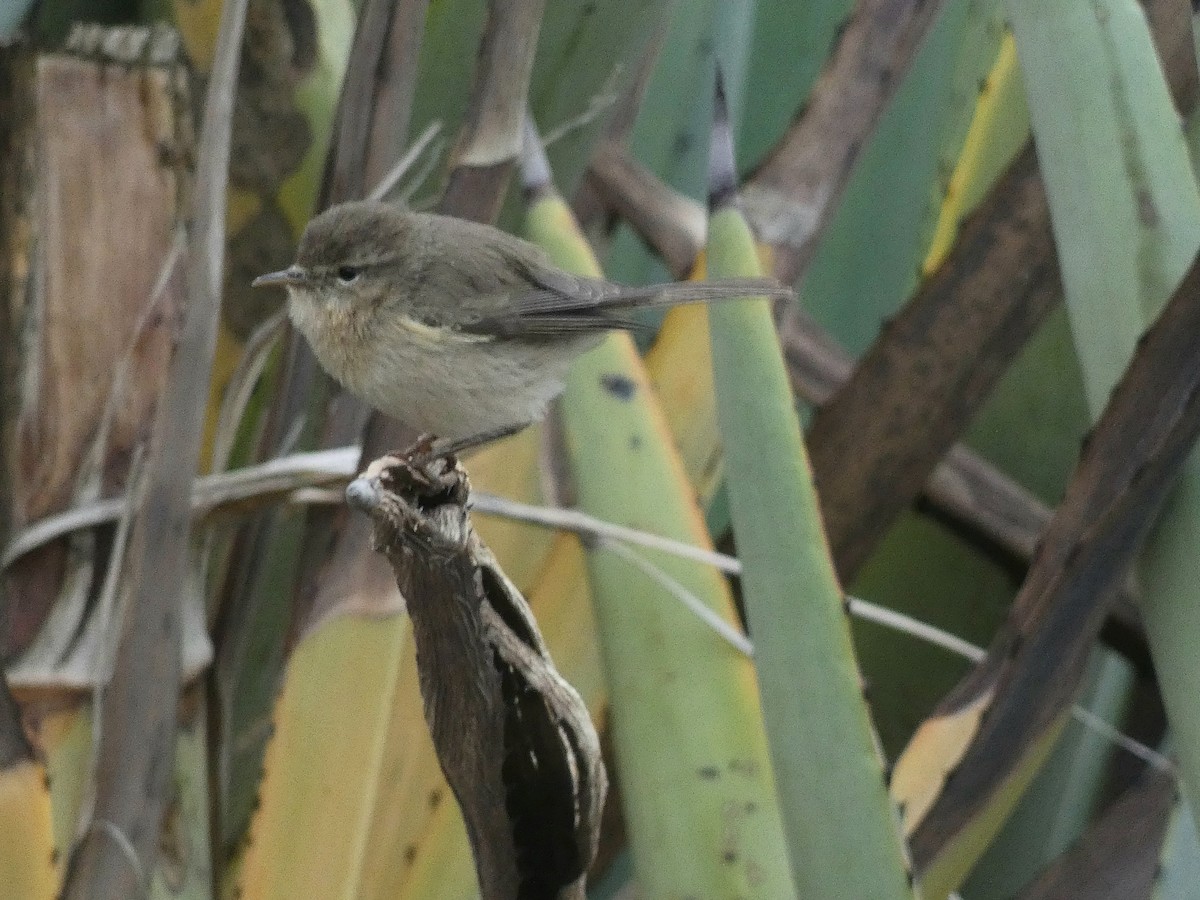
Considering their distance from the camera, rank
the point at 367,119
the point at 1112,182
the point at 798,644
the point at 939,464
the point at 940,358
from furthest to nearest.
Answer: the point at 939,464 < the point at 940,358 < the point at 367,119 < the point at 1112,182 < the point at 798,644

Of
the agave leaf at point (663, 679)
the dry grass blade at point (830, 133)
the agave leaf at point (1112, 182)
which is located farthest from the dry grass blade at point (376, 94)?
the agave leaf at point (1112, 182)

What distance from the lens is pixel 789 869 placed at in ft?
4.87

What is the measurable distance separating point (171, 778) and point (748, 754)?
639mm

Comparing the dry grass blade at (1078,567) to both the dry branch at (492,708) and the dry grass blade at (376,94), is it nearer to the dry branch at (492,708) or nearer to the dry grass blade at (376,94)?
the dry branch at (492,708)

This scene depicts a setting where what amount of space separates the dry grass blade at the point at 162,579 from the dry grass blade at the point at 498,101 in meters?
0.28

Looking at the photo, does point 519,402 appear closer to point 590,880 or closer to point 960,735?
point 960,735

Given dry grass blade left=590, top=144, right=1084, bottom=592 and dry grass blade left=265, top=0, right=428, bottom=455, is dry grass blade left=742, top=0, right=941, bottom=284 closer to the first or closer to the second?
dry grass blade left=590, top=144, right=1084, bottom=592

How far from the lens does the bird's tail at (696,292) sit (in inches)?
57.6

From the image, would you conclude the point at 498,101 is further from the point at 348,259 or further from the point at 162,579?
the point at 162,579

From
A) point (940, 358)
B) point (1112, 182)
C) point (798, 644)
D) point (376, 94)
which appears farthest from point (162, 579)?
point (940, 358)

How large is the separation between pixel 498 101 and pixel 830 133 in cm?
66

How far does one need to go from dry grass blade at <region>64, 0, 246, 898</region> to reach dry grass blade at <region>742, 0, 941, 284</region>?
2.68 ft

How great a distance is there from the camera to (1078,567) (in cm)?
138

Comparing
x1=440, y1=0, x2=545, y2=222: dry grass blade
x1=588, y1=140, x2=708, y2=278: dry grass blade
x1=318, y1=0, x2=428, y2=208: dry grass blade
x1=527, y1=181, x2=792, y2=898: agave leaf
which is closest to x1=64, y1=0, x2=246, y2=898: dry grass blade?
x1=318, y1=0, x2=428, y2=208: dry grass blade
